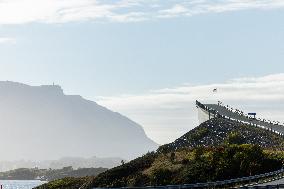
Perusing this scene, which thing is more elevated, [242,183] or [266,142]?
[266,142]

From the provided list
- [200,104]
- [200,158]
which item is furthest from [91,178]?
[200,104]

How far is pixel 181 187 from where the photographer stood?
52688 millimetres

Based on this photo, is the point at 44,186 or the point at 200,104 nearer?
the point at 44,186

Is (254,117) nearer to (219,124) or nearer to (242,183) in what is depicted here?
(219,124)

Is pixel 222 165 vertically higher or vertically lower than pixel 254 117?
lower

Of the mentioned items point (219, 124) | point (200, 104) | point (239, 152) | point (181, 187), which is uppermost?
point (200, 104)

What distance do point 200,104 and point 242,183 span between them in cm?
8696

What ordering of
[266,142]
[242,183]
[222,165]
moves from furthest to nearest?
[266,142], [222,165], [242,183]

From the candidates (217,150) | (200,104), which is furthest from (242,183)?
(200,104)

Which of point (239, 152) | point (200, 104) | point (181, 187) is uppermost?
→ point (200, 104)

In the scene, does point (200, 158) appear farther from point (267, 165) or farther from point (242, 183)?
point (242, 183)

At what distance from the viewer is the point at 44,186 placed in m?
85.3

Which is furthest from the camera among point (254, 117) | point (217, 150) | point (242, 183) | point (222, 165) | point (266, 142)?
point (254, 117)

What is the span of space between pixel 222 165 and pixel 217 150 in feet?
20.2
